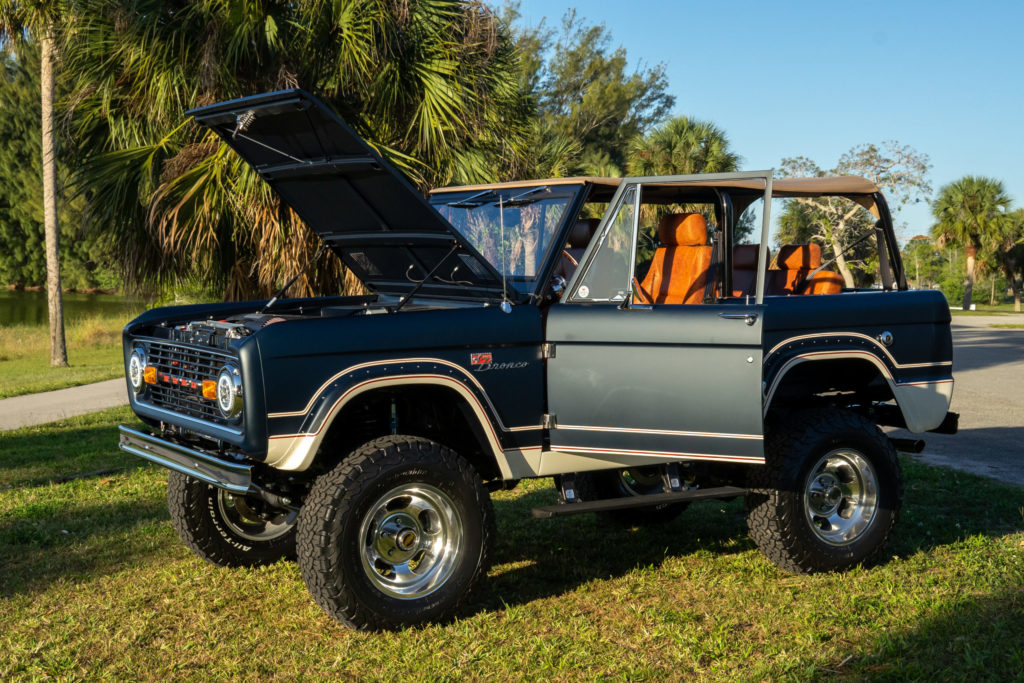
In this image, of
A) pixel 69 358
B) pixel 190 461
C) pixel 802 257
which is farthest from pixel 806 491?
pixel 69 358

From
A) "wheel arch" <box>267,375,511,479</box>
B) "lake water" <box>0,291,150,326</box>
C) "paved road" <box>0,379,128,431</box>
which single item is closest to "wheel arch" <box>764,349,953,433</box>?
"wheel arch" <box>267,375,511,479</box>

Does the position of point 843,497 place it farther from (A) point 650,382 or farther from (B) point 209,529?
(B) point 209,529

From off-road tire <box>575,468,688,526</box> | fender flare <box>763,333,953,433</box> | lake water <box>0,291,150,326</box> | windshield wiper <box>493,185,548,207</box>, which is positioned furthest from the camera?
lake water <box>0,291,150,326</box>

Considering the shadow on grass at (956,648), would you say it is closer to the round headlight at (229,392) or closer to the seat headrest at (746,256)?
the seat headrest at (746,256)

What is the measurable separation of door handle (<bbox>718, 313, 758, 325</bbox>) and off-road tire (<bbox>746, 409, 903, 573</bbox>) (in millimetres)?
1017

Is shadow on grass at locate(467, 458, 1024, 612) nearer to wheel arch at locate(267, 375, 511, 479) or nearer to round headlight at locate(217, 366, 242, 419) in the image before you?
wheel arch at locate(267, 375, 511, 479)

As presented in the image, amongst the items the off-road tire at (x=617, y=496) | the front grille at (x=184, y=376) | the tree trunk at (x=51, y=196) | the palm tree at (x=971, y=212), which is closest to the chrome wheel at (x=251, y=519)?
the front grille at (x=184, y=376)

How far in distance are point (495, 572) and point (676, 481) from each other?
1142 mm

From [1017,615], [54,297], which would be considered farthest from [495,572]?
[54,297]

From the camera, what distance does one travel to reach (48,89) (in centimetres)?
1802

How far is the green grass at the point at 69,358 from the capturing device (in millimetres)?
16109

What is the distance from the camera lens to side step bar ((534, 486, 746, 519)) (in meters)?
4.57

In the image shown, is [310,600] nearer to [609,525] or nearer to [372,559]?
[372,559]

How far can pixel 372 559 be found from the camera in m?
4.43
